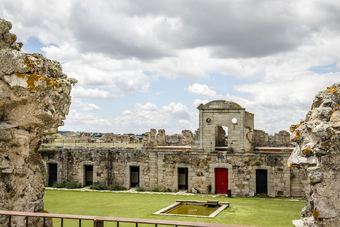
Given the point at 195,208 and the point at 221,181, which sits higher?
the point at 221,181

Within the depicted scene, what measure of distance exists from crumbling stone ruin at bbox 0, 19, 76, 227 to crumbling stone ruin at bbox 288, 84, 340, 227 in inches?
179

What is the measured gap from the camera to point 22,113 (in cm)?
775

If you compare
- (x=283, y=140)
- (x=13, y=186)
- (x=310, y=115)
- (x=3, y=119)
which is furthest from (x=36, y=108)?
(x=283, y=140)

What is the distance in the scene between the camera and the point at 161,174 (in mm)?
30984

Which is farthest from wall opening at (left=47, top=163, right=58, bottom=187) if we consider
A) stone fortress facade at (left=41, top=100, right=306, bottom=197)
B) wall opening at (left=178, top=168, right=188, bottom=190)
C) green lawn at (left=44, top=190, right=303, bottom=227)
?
wall opening at (left=178, top=168, right=188, bottom=190)

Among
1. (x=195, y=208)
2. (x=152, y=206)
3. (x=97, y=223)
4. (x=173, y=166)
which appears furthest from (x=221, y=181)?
(x=97, y=223)

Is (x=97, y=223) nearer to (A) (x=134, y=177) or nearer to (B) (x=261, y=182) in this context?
(B) (x=261, y=182)

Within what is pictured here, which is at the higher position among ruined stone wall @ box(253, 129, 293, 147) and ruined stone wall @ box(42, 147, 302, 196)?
ruined stone wall @ box(253, 129, 293, 147)

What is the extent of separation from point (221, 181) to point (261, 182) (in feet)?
8.69

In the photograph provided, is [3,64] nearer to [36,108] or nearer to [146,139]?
[36,108]

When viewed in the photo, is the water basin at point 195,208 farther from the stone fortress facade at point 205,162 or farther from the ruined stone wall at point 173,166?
the ruined stone wall at point 173,166

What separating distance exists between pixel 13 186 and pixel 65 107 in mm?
1689

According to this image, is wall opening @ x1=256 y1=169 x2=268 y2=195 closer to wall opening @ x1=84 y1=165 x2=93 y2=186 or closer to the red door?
the red door

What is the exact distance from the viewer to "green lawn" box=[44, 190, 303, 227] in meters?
20.7
